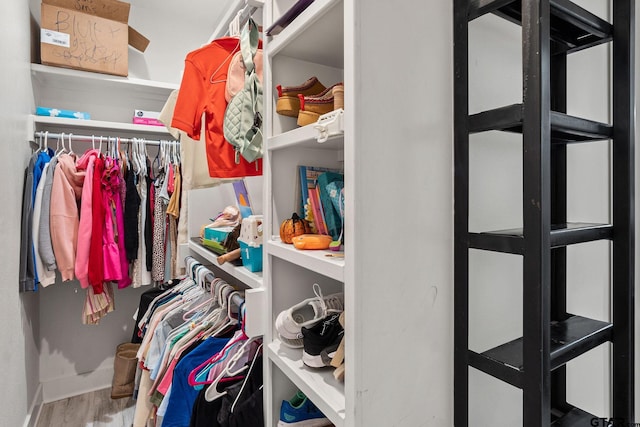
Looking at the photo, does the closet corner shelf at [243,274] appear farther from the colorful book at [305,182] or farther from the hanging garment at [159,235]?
the hanging garment at [159,235]

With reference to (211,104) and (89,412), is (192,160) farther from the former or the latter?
(89,412)

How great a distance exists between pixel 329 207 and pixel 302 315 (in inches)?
13.5

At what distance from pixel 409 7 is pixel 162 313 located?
1786 millimetres

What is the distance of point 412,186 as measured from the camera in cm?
80

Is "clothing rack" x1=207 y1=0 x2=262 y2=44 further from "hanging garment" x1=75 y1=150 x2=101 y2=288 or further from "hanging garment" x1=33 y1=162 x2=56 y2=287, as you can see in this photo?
"hanging garment" x1=33 y1=162 x2=56 y2=287

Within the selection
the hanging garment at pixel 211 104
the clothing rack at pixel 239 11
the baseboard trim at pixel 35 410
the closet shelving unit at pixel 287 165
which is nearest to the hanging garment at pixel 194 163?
the hanging garment at pixel 211 104

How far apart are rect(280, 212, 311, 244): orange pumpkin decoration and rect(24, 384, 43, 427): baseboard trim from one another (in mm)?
2016

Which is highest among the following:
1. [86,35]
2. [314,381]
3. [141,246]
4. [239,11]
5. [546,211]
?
[86,35]

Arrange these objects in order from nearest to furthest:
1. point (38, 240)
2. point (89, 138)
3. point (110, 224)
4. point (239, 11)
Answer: point (239, 11)
point (38, 240)
point (110, 224)
point (89, 138)

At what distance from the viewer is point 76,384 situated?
8.35 feet

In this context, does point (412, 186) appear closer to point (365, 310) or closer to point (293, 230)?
point (365, 310)

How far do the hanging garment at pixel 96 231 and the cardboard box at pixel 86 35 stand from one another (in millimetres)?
617

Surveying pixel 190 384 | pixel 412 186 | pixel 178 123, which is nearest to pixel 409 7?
pixel 412 186

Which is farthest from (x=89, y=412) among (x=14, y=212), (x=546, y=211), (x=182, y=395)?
(x=546, y=211)
